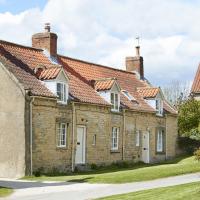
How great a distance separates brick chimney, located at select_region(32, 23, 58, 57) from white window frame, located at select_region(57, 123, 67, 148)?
679cm

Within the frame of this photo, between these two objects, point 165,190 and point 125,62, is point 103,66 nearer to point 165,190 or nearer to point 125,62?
point 125,62

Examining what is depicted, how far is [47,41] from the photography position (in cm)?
3744

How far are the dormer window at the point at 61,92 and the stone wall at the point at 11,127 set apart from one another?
309 centimetres

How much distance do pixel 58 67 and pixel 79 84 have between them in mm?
4273

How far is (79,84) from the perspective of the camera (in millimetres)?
36406

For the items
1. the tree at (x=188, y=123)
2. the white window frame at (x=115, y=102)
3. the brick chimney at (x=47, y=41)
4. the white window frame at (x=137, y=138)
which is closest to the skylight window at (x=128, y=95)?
the white window frame at (x=137, y=138)

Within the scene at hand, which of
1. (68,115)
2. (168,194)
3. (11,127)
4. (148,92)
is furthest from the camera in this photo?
(148,92)

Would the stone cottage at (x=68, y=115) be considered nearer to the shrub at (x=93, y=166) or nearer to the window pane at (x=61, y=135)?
the window pane at (x=61, y=135)

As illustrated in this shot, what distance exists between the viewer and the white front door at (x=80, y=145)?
33.9 m

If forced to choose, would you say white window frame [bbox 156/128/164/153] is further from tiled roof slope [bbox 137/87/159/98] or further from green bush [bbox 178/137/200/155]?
green bush [bbox 178/137/200/155]

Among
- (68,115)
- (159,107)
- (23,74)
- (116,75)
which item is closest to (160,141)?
(159,107)

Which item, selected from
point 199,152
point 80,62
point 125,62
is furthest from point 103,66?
point 199,152

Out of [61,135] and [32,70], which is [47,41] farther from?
[61,135]

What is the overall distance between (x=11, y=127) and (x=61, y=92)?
4.00 metres
